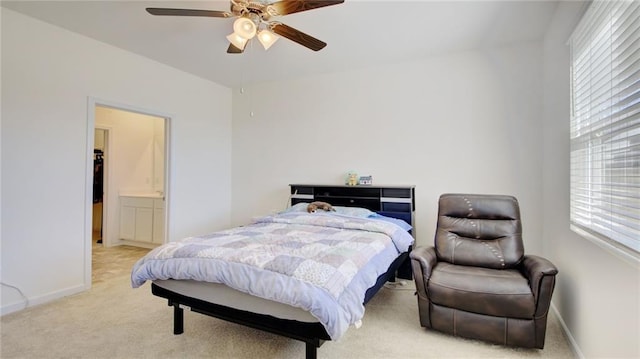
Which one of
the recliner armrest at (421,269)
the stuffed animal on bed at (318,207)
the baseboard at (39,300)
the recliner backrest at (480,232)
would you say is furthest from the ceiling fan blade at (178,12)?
the baseboard at (39,300)

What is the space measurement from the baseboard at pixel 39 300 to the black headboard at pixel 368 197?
2.54m

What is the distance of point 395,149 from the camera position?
3879 mm

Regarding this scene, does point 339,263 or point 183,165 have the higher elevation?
point 183,165

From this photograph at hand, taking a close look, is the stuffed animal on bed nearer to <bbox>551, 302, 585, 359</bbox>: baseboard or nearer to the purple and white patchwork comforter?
the purple and white patchwork comforter

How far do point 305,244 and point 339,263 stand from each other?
1.53ft

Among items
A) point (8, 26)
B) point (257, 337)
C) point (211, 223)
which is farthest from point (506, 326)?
point (8, 26)

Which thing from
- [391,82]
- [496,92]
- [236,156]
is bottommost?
[236,156]

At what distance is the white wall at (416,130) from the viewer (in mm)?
3303

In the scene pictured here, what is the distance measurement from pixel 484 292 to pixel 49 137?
3996mm

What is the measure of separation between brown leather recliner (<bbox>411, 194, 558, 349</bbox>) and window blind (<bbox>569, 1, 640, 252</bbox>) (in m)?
0.46

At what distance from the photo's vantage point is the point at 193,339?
7.18 ft

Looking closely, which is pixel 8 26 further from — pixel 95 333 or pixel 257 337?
pixel 257 337

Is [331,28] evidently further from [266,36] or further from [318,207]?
[318,207]

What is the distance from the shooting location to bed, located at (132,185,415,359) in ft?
5.24
